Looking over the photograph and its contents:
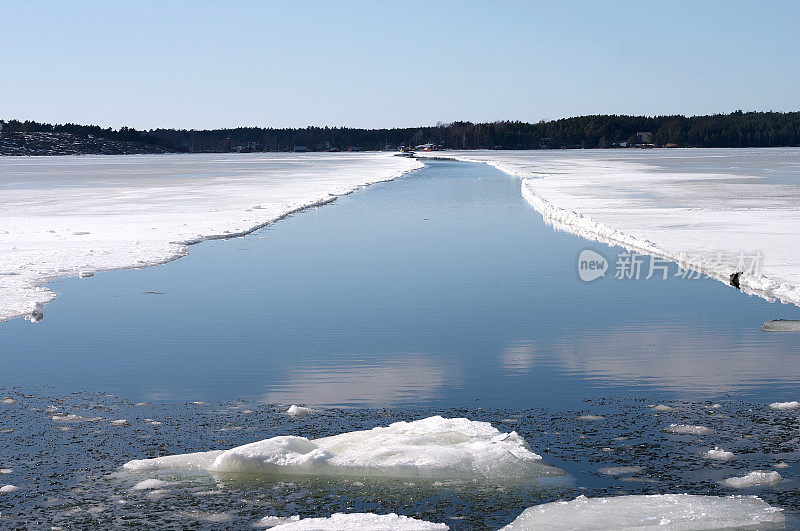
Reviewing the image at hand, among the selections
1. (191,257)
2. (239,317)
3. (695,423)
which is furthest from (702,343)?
(191,257)

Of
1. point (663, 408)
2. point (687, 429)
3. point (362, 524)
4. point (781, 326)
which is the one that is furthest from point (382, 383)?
point (781, 326)

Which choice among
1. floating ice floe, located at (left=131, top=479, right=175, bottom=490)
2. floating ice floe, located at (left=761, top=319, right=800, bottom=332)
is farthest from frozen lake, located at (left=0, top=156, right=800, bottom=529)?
floating ice floe, located at (left=761, top=319, right=800, bottom=332)

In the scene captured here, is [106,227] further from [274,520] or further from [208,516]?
[274,520]

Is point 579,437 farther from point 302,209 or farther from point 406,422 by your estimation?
point 302,209

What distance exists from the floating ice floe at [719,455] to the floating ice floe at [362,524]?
2007mm

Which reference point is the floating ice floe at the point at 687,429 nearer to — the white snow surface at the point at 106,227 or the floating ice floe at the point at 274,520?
the floating ice floe at the point at 274,520

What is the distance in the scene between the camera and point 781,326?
1019 centimetres

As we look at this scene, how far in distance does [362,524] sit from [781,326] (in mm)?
6804

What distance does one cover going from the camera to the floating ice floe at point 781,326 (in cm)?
1006

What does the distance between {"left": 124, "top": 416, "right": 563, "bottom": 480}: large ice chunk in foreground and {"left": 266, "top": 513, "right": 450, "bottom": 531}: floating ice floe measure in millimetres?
791

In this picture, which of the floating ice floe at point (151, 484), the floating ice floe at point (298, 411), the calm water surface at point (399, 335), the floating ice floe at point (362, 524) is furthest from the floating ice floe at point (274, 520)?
the calm water surface at point (399, 335)

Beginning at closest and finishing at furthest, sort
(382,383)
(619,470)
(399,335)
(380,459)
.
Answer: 1. (619,470)
2. (380,459)
3. (382,383)
4. (399,335)

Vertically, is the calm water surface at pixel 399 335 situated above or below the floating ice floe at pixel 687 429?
below

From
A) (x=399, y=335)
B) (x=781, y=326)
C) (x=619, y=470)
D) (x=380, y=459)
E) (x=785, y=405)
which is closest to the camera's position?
(x=619, y=470)
